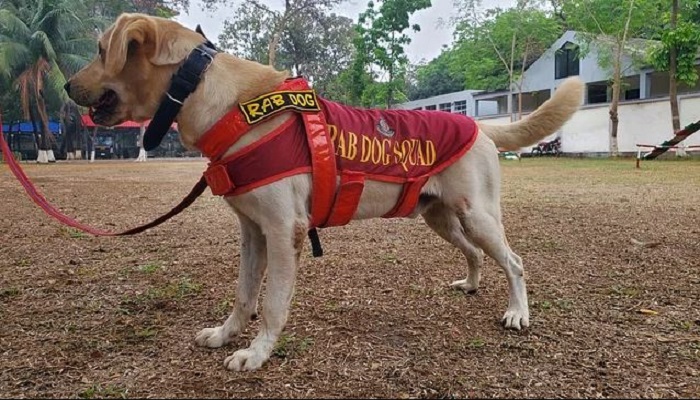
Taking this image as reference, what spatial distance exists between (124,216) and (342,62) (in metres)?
41.4

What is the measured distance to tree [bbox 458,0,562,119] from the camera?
133ft

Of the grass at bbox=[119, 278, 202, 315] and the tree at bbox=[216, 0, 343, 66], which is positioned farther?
the tree at bbox=[216, 0, 343, 66]

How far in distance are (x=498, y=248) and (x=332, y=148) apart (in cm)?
132

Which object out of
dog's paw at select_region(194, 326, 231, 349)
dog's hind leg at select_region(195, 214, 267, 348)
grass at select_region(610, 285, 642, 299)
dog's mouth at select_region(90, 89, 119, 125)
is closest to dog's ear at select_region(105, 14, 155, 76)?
dog's mouth at select_region(90, 89, 119, 125)

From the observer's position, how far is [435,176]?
138 inches

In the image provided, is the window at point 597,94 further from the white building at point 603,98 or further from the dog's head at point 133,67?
the dog's head at point 133,67

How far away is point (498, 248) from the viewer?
11.7 ft

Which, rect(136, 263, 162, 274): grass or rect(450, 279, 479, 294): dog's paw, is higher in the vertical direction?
rect(136, 263, 162, 274): grass

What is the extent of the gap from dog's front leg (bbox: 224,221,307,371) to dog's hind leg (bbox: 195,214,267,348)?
0.96 feet

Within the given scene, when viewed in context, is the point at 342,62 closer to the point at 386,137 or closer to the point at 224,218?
the point at 224,218

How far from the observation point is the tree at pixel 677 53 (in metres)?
28.2

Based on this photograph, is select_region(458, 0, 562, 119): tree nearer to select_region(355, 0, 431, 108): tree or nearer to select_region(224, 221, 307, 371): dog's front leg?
select_region(355, 0, 431, 108): tree

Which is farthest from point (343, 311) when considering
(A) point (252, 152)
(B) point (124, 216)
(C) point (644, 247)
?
(B) point (124, 216)

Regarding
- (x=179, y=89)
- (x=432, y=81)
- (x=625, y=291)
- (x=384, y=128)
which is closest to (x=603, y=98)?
(x=432, y=81)
